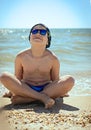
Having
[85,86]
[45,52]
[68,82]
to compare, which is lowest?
[85,86]

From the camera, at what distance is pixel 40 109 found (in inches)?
104

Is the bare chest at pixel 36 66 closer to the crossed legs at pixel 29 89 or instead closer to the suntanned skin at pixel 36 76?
the suntanned skin at pixel 36 76

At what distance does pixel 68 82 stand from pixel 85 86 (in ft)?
3.56

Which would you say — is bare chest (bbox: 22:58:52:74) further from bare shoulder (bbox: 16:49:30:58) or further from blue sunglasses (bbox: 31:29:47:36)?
blue sunglasses (bbox: 31:29:47:36)

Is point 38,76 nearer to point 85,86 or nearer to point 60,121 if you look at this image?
point 60,121

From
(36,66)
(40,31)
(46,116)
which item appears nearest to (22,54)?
(36,66)

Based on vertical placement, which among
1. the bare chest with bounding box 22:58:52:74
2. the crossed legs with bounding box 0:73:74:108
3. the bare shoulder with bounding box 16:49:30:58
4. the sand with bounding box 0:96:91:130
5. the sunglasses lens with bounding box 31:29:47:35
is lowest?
the sand with bounding box 0:96:91:130

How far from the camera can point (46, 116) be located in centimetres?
237

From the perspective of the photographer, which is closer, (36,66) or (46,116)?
(46,116)

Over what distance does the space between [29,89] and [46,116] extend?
1.67 feet

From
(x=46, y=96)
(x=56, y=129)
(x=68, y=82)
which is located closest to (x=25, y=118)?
(x=56, y=129)

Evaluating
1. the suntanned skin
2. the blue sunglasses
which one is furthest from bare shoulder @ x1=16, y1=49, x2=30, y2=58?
the blue sunglasses

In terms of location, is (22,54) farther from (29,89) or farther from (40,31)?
(29,89)

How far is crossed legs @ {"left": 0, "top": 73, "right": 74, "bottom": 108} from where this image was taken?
9.25ft
